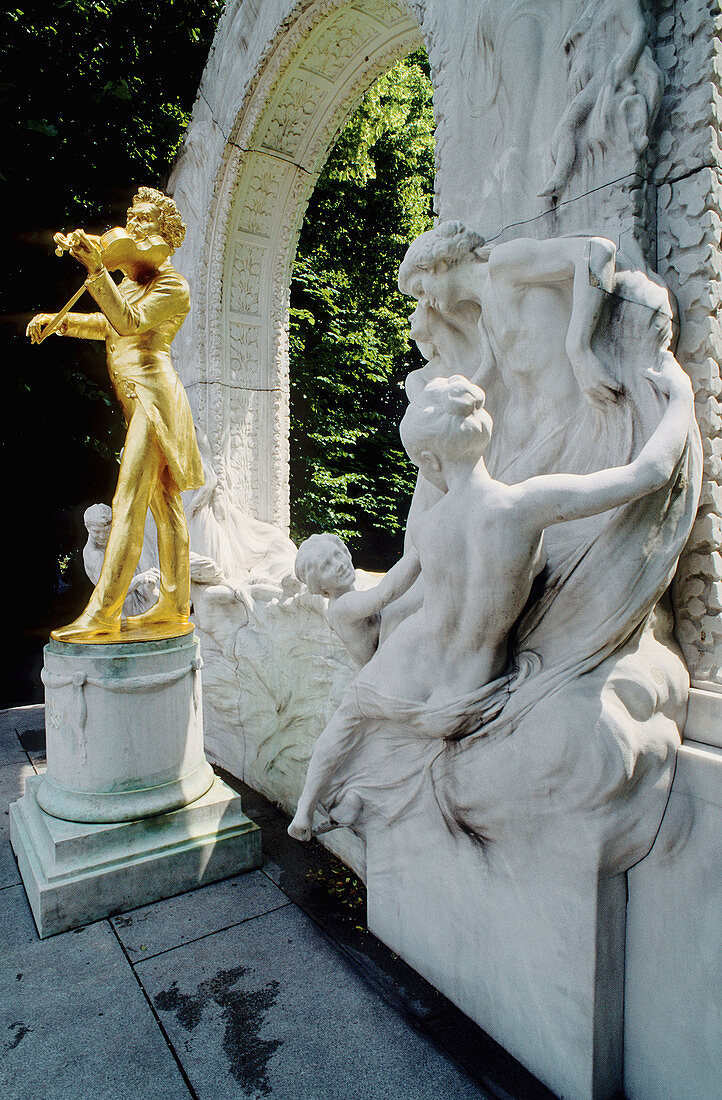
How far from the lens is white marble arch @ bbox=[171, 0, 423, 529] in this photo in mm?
5027

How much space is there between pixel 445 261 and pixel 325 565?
114 centimetres

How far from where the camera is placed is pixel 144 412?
3.58 meters

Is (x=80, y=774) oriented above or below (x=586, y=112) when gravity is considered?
below

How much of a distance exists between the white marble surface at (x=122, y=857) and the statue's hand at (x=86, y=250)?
2.49 metres

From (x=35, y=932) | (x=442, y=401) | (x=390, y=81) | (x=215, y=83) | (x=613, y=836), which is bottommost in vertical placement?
(x=35, y=932)

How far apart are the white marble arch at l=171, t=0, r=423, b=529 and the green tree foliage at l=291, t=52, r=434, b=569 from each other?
3.24 meters

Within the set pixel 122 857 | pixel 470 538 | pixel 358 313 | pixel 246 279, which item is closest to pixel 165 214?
pixel 246 279

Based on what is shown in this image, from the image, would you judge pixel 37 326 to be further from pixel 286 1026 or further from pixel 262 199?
pixel 286 1026

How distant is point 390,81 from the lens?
9.93m

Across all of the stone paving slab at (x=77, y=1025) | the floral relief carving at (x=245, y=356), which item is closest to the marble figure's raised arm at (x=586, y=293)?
the stone paving slab at (x=77, y=1025)

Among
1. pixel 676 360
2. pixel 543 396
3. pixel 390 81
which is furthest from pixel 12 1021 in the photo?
pixel 390 81

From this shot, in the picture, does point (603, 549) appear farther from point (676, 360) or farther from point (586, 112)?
point (586, 112)

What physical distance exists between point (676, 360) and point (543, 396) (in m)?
0.39

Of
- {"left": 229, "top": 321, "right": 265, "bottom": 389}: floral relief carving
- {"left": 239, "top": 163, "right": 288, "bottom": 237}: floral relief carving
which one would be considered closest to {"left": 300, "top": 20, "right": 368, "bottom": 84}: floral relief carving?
{"left": 239, "top": 163, "right": 288, "bottom": 237}: floral relief carving
